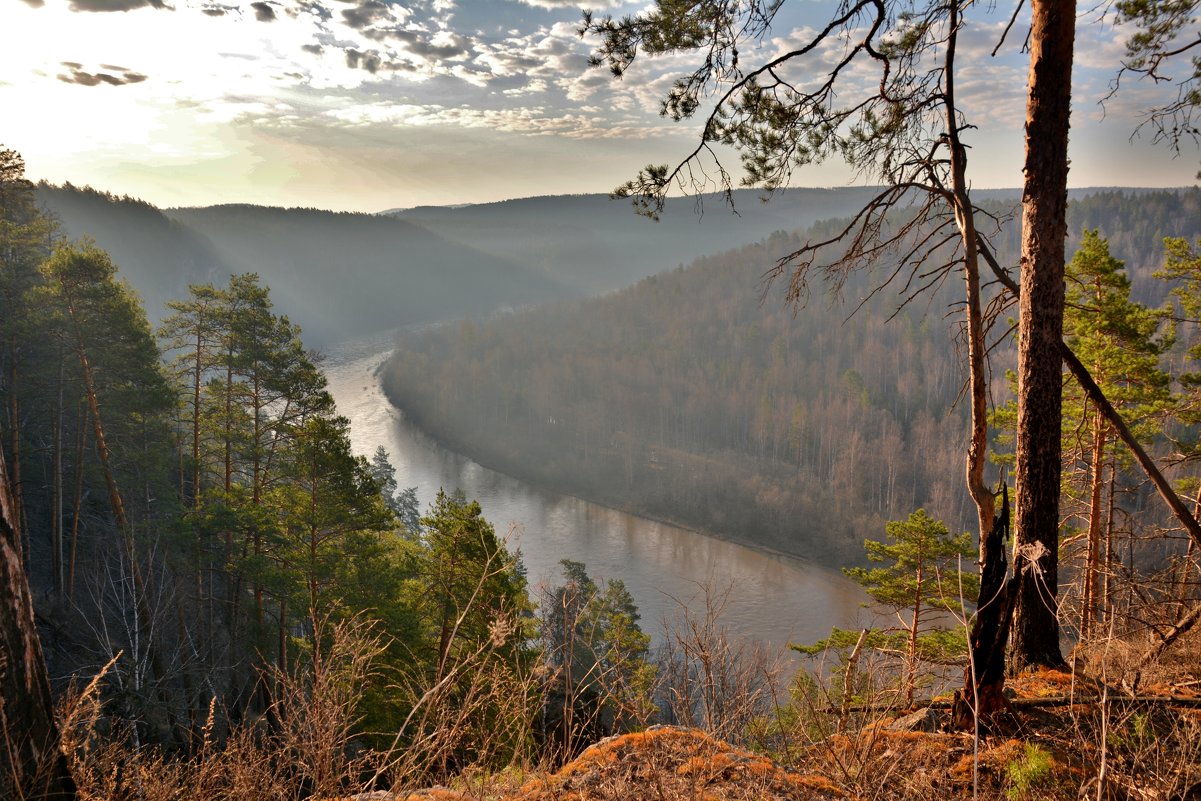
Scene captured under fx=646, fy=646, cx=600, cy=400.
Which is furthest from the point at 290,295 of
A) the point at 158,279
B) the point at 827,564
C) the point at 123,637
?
the point at 123,637

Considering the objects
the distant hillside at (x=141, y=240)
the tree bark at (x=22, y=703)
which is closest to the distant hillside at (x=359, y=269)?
the distant hillside at (x=141, y=240)

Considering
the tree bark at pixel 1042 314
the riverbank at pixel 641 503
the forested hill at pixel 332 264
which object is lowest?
the riverbank at pixel 641 503

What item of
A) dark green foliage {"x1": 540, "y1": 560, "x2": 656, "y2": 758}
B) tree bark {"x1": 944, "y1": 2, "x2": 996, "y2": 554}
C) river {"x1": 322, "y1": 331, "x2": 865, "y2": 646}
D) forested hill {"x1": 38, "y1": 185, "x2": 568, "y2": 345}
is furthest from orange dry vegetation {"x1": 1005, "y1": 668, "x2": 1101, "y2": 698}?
forested hill {"x1": 38, "y1": 185, "x2": 568, "y2": 345}

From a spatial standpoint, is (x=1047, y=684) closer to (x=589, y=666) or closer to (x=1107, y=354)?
(x=1107, y=354)

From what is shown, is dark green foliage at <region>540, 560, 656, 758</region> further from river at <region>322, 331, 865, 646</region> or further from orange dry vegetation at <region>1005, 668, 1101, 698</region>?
river at <region>322, 331, 865, 646</region>

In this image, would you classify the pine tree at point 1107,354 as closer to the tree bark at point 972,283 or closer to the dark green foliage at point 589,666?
the tree bark at point 972,283
